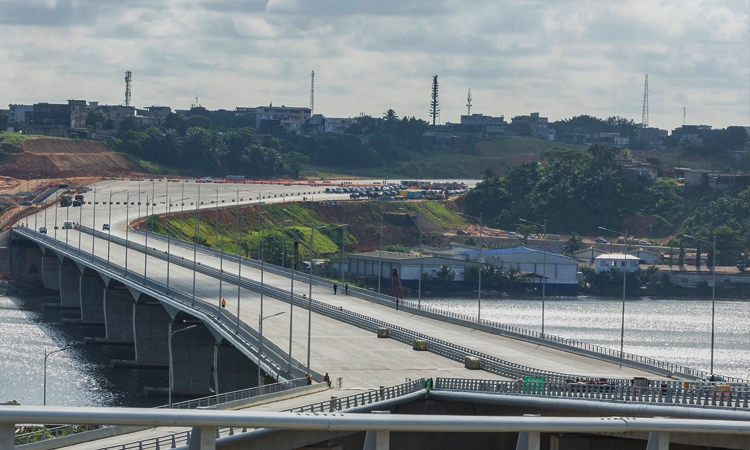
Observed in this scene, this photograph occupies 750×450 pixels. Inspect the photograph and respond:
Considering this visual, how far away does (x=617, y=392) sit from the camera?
61.8 m

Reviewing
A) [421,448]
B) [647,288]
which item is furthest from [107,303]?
[647,288]

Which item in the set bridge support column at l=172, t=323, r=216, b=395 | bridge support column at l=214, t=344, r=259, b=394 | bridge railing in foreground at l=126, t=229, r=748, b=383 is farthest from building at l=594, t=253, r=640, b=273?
bridge support column at l=214, t=344, r=259, b=394

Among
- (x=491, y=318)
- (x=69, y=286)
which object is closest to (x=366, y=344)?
(x=491, y=318)

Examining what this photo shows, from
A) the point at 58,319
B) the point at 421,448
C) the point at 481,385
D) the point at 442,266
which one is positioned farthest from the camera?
the point at 442,266

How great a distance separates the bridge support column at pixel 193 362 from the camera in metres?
108

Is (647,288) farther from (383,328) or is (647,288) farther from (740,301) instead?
(383,328)

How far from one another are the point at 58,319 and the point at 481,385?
91.9m

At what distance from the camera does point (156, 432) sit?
52.1 meters

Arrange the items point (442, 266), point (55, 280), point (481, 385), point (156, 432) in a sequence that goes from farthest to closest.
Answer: point (442, 266) < point (55, 280) < point (481, 385) < point (156, 432)

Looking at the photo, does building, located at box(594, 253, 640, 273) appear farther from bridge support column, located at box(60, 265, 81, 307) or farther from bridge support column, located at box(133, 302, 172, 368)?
bridge support column, located at box(133, 302, 172, 368)

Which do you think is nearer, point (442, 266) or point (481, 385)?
point (481, 385)

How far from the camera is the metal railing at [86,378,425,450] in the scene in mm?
48719

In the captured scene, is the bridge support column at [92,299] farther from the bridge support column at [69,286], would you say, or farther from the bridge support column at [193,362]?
the bridge support column at [193,362]

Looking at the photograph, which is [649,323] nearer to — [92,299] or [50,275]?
[92,299]
